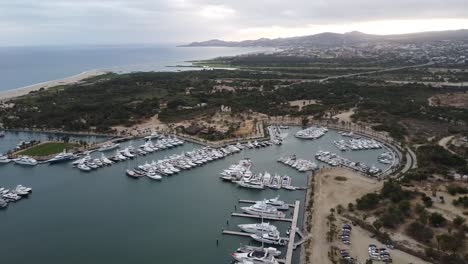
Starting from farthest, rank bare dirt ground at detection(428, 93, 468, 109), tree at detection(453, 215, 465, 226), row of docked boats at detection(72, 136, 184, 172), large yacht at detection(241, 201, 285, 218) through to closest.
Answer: bare dirt ground at detection(428, 93, 468, 109), row of docked boats at detection(72, 136, 184, 172), large yacht at detection(241, 201, 285, 218), tree at detection(453, 215, 465, 226)

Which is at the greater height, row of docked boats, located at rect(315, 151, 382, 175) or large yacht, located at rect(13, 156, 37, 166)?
large yacht, located at rect(13, 156, 37, 166)

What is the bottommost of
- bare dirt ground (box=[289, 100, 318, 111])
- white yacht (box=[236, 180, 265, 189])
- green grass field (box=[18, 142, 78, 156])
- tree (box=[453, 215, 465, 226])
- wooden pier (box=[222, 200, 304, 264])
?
wooden pier (box=[222, 200, 304, 264])

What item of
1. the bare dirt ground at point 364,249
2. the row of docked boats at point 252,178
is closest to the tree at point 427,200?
the bare dirt ground at point 364,249

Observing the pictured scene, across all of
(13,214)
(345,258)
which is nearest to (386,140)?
(345,258)

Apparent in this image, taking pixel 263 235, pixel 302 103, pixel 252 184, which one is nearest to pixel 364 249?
pixel 263 235

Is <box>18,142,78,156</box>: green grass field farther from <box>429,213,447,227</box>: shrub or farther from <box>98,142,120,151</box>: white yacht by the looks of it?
<box>429,213,447,227</box>: shrub

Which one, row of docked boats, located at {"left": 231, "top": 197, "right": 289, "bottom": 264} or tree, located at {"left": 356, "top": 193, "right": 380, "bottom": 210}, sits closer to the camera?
row of docked boats, located at {"left": 231, "top": 197, "right": 289, "bottom": 264}

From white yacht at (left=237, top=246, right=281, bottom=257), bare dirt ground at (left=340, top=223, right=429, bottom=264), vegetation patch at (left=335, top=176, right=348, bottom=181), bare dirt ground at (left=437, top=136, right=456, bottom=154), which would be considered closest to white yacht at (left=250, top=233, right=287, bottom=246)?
white yacht at (left=237, top=246, right=281, bottom=257)
